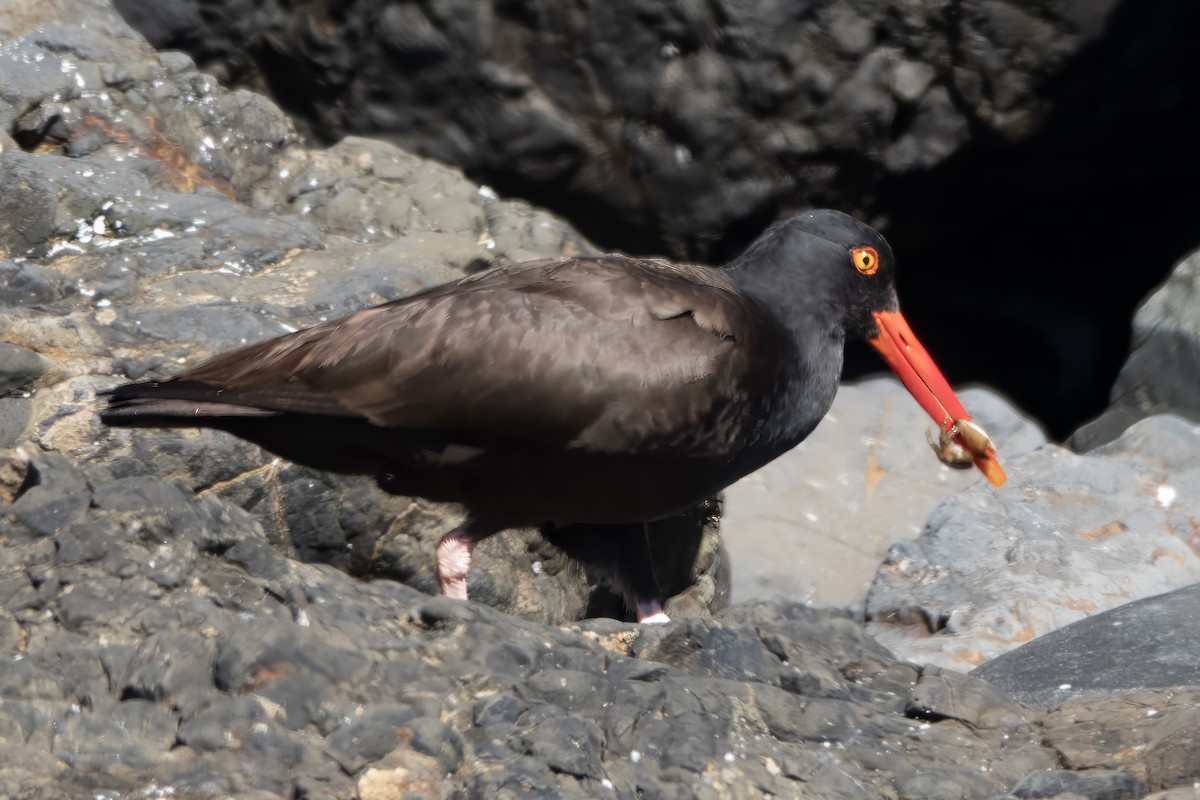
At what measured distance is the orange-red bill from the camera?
4621mm

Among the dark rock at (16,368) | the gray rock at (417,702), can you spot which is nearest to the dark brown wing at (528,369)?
the dark rock at (16,368)

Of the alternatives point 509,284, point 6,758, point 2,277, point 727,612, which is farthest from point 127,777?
point 2,277

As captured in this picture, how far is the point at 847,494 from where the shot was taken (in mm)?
5918

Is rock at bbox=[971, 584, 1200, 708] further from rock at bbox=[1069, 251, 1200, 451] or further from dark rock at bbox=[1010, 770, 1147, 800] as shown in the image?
rock at bbox=[1069, 251, 1200, 451]

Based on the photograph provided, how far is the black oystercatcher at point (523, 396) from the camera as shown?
3662 mm

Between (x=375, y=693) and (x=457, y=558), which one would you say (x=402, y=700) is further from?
(x=457, y=558)

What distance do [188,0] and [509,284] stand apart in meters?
3.23

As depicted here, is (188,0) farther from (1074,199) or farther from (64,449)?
(1074,199)

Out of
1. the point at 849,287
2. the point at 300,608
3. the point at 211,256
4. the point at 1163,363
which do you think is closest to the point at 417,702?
the point at 300,608

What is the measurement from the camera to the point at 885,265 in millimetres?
4539

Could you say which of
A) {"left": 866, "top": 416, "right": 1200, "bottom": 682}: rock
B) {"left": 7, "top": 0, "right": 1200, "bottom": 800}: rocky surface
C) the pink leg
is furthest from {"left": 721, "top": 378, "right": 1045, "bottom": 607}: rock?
the pink leg

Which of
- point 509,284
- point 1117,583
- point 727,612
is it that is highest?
point 509,284

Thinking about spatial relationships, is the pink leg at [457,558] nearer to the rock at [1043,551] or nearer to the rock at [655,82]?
the rock at [1043,551]

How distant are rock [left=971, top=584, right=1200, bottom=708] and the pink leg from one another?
149 cm
